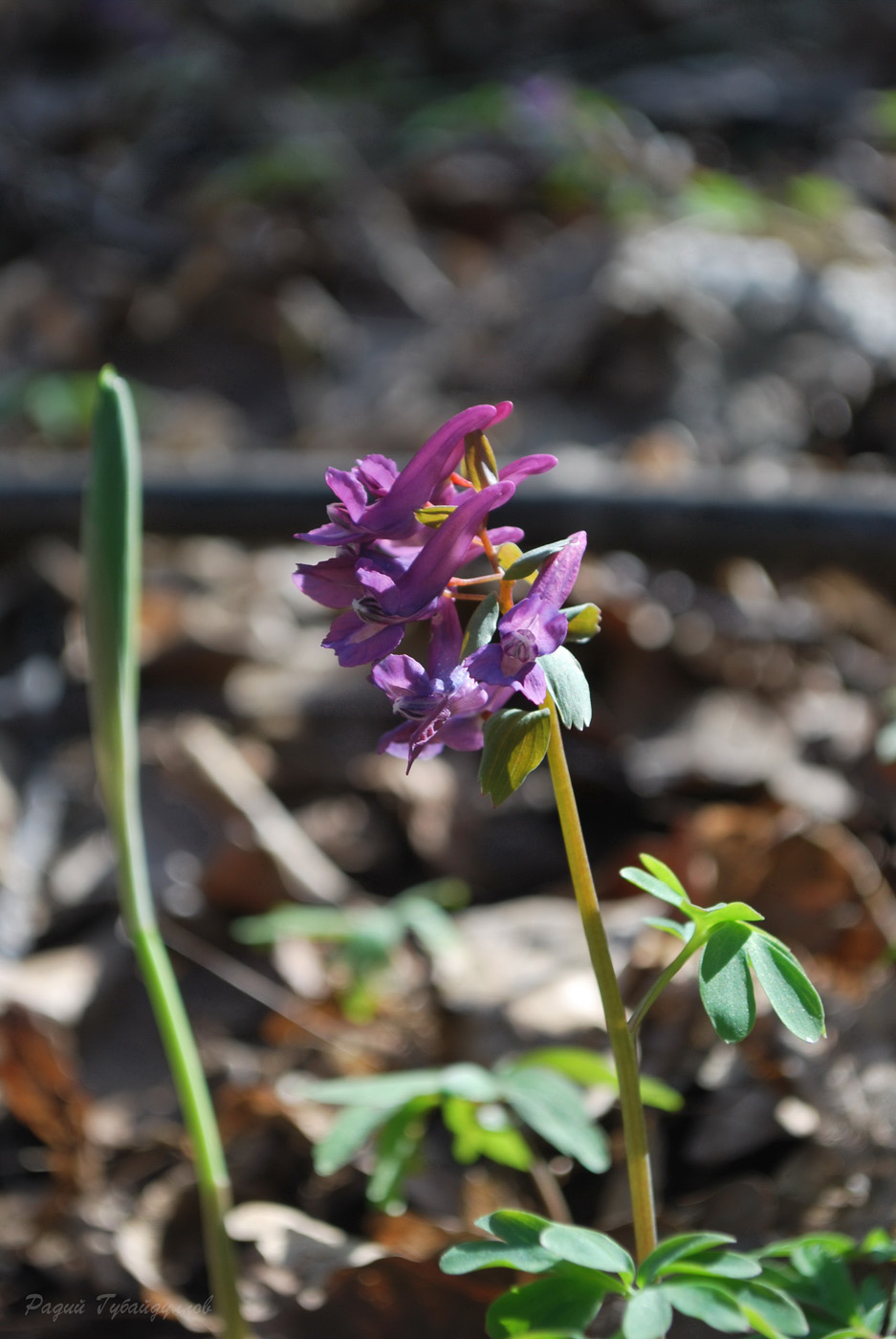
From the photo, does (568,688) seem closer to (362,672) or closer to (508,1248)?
(508,1248)

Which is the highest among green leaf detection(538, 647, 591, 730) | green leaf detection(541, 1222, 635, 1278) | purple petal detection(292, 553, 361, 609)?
purple petal detection(292, 553, 361, 609)

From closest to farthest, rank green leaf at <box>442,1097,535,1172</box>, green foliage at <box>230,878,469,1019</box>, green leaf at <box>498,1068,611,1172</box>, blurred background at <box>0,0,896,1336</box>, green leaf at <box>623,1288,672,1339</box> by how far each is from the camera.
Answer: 1. green leaf at <box>623,1288,672,1339</box>
2. green leaf at <box>498,1068,611,1172</box>
3. green leaf at <box>442,1097,535,1172</box>
4. blurred background at <box>0,0,896,1336</box>
5. green foliage at <box>230,878,469,1019</box>

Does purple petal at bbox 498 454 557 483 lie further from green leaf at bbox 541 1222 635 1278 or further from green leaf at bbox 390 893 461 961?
green leaf at bbox 390 893 461 961

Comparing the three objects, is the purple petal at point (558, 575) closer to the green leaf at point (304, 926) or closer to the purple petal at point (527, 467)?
the purple petal at point (527, 467)

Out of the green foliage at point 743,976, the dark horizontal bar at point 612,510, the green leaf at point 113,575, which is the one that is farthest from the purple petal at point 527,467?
the dark horizontal bar at point 612,510

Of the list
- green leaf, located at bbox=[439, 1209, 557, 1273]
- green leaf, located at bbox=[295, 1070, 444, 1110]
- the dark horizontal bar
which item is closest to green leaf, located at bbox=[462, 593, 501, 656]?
green leaf, located at bbox=[439, 1209, 557, 1273]

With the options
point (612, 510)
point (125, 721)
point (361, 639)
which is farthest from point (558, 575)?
point (612, 510)

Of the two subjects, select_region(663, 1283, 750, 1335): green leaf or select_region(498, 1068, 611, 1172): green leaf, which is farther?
select_region(498, 1068, 611, 1172): green leaf
